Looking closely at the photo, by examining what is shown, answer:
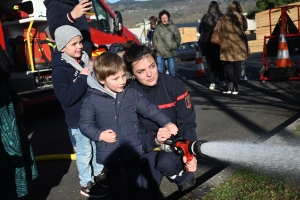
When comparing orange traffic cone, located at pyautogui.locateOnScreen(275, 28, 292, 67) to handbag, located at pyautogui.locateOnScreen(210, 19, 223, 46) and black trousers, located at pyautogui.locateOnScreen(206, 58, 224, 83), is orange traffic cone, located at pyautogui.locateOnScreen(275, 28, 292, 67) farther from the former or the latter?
handbag, located at pyautogui.locateOnScreen(210, 19, 223, 46)

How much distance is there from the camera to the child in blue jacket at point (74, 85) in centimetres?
368

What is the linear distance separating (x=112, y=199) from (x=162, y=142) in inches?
30.0

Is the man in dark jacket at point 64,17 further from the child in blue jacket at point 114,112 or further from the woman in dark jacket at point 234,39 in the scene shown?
the woman in dark jacket at point 234,39

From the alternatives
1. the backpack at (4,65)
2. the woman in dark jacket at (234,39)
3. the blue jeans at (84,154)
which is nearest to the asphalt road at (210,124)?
the blue jeans at (84,154)

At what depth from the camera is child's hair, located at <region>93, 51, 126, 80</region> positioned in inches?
124

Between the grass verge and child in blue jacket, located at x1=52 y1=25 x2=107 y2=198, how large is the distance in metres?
1.38

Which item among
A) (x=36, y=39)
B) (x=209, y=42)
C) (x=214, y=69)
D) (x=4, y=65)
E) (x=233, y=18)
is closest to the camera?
(x=4, y=65)

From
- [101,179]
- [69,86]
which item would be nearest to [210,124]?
[101,179]

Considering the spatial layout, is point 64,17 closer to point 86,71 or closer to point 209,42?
point 86,71

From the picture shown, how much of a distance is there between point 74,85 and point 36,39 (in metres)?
5.32

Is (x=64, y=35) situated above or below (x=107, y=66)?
above

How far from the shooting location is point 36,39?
27.9 feet

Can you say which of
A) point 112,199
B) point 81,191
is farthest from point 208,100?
point 112,199

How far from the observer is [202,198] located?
3.24 meters
